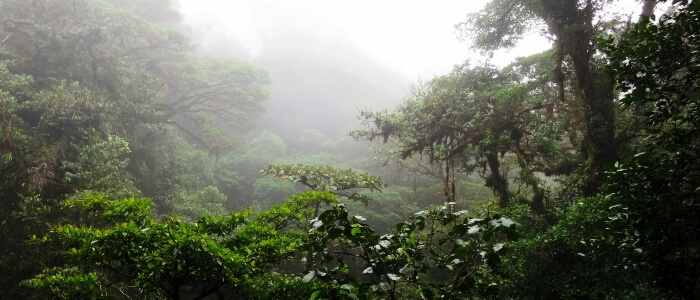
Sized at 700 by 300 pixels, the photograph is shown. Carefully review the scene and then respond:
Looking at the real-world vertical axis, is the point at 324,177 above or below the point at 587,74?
below

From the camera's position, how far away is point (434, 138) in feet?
30.7

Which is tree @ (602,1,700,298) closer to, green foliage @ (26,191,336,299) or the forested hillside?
the forested hillside

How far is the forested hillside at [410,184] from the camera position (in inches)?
93.2

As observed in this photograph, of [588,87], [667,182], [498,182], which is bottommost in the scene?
[498,182]

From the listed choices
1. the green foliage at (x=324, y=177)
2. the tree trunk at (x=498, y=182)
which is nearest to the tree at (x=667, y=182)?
the green foliage at (x=324, y=177)

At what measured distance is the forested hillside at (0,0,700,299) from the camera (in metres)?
2.37

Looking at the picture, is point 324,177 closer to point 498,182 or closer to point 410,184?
→ point 498,182

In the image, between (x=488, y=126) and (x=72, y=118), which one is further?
(x=488, y=126)

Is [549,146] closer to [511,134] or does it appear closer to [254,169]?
[511,134]

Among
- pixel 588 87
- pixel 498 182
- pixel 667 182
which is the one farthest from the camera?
pixel 498 182

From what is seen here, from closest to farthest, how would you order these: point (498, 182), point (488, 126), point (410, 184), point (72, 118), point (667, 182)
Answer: point (667, 182) → point (72, 118) → point (488, 126) → point (498, 182) → point (410, 184)

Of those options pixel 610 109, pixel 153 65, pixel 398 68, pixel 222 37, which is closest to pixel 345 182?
pixel 610 109

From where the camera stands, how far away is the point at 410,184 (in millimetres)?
18391

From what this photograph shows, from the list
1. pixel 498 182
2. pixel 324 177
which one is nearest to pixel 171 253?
pixel 324 177
